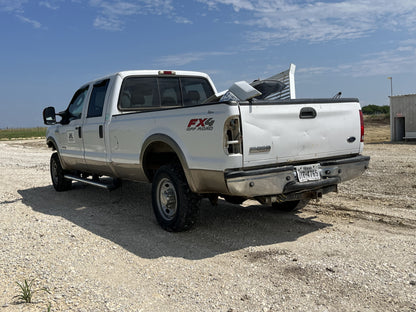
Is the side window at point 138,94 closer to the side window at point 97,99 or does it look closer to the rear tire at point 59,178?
the side window at point 97,99

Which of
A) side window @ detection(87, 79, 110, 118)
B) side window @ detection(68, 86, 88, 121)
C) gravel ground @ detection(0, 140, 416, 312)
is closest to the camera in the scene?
gravel ground @ detection(0, 140, 416, 312)

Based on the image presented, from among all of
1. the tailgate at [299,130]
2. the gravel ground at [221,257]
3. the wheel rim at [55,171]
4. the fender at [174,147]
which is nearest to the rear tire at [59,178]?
the wheel rim at [55,171]

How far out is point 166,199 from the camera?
5430mm

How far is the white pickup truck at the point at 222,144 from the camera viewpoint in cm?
433

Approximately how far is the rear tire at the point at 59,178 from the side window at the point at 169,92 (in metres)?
3.42

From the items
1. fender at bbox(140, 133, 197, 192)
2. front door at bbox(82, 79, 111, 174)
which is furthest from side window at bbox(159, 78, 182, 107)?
fender at bbox(140, 133, 197, 192)

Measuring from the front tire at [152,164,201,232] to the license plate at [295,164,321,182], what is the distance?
51.2 inches

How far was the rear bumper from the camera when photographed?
4.29 m

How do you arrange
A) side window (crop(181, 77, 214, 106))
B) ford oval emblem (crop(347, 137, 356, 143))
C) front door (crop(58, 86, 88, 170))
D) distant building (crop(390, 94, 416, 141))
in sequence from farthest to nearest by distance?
distant building (crop(390, 94, 416, 141))
front door (crop(58, 86, 88, 170))
side window (crop(181, 77, 214, 106))
ford oval emblem (crop(347, 137, 356, 143))

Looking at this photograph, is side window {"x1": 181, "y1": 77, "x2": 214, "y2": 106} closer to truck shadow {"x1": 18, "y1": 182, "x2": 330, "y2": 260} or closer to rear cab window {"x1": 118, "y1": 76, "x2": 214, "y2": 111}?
rear cab window {"x1": 118, "y1": 76, "x2": 214, "y2": 111}

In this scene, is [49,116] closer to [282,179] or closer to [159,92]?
[159,92]

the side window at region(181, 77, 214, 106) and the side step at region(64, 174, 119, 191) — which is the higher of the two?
the side window at region(181, 77, 214, 106)

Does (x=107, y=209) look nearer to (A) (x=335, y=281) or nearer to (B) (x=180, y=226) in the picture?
(B) (x=180, y=226)

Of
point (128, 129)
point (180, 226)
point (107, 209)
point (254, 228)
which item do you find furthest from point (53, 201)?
point (254, 228)
